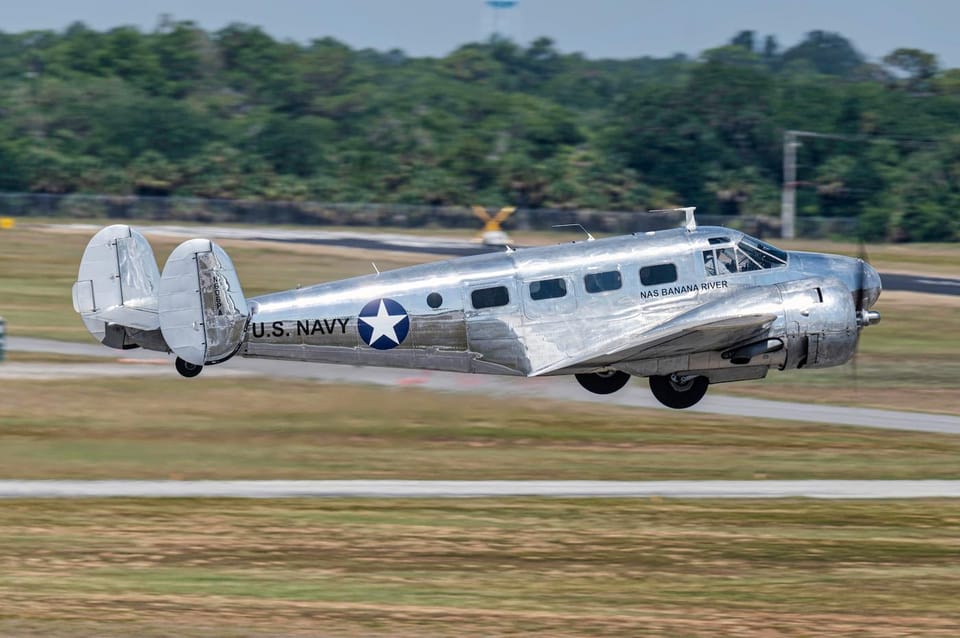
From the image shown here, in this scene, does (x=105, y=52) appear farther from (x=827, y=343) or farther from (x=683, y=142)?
(x=827, y=343)

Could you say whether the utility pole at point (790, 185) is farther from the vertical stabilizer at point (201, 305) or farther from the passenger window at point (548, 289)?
the vertical stabilizer at point (201, 305)

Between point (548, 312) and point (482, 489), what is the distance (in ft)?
12.6

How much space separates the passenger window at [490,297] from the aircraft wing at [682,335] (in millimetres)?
1646

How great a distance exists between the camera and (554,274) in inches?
1139

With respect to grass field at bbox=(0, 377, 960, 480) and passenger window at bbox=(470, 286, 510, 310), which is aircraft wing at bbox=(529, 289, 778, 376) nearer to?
Result: passenger window at bbox=(470, 286, 510, 310)

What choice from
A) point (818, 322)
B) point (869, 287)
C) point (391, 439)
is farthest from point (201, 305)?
point (869, 287)

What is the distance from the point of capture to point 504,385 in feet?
121

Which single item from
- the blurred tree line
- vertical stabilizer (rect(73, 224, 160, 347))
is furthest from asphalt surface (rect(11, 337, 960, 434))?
the blurred tree line

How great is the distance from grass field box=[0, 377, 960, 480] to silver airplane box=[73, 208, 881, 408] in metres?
2.59

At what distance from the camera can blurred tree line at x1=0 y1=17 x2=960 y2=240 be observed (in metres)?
94.4

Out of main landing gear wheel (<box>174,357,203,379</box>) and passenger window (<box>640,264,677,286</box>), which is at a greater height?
passenger window (<box>640,264,677,286</box>)

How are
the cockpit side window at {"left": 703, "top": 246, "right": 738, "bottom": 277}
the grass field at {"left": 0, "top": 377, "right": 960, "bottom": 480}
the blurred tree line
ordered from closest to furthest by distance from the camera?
the cockpit side window at {"left": 703, "top": 246, "right": 738, "bottom": 277}, the grass field at {"left": 0, "top": 377, "right": 960, "bottom": 480}, the blurred tree line

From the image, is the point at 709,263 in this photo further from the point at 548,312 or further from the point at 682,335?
the point at 548,312

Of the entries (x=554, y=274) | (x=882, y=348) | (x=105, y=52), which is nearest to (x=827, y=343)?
(x=554, y=274)
